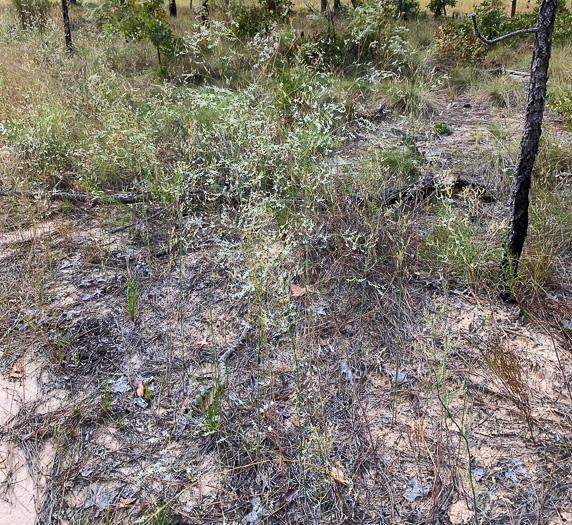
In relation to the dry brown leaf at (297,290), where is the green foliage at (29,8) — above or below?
above

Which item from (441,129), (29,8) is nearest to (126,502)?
(441,129)

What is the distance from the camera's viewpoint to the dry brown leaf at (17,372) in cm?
254

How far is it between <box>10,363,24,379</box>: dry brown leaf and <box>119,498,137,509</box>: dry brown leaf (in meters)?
1.00

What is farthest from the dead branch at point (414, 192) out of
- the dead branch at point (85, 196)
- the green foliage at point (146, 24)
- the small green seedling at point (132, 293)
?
the green foliage at point (146, 24)

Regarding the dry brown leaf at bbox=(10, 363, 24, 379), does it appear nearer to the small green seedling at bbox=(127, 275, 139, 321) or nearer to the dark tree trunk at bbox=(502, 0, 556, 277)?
the small green seedling at bbox=(127, 275, 139, 321)

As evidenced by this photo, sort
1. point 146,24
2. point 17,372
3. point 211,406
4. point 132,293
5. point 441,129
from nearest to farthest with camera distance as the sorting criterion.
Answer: point 211,406
point 17,372
point 132,293
point 441,129
point 146,24

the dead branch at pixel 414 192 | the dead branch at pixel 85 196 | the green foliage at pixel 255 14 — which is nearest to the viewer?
the dead branch at pixel 414 192

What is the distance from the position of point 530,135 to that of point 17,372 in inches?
116

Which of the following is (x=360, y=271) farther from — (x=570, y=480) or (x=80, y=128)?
(x=80, y=128)

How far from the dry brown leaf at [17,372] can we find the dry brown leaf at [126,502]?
3.27ft

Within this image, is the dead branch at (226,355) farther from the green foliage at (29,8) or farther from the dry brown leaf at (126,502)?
the green foliage at (29,8)

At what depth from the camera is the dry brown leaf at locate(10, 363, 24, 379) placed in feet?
8.34

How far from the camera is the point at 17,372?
257 cm

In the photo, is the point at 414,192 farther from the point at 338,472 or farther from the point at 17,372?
the point at 17,372
